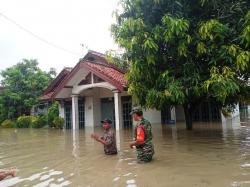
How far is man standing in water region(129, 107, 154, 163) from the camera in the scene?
6934 mm

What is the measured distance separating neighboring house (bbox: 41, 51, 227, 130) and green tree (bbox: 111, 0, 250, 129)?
617 cm

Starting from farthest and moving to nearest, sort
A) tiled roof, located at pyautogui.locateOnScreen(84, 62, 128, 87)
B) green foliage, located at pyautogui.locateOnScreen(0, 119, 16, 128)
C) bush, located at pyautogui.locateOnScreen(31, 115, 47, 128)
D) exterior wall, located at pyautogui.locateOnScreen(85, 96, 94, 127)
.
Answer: green foliage, located at pyautogui.locateOnScreen(0, 119, 16, 128), bush, located at pyautogui.locateOnScreen(31, 115, 47, 128), exterior wall, located at pyautogui.locateOnScreen(85, 96, 94, 127), tiled roof, located at pyautogui.locateOnScreen(84, 62, 128, 87)

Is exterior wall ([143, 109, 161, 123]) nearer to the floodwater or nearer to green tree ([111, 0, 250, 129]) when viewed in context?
green tree ([111, 0, 250, 129])

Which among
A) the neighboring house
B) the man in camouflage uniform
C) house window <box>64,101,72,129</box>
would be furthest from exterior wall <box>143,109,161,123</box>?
the man in camouflage uniform

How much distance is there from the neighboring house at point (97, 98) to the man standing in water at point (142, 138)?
31.1ft

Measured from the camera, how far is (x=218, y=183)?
523cm

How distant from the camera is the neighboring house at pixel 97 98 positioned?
704 inches

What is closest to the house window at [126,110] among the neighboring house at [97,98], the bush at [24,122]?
the neighboring house at [97,98]

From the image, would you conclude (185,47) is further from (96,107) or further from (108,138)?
(96,107)

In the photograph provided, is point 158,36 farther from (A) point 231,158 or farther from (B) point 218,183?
(B) point 218,183

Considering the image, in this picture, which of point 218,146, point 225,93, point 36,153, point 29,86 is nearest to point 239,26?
point 225,93

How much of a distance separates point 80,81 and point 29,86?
33.2 ft

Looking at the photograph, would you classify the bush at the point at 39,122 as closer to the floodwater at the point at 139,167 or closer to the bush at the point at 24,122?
the bush at the point at 24,122

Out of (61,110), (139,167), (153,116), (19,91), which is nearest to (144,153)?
(139,167)
